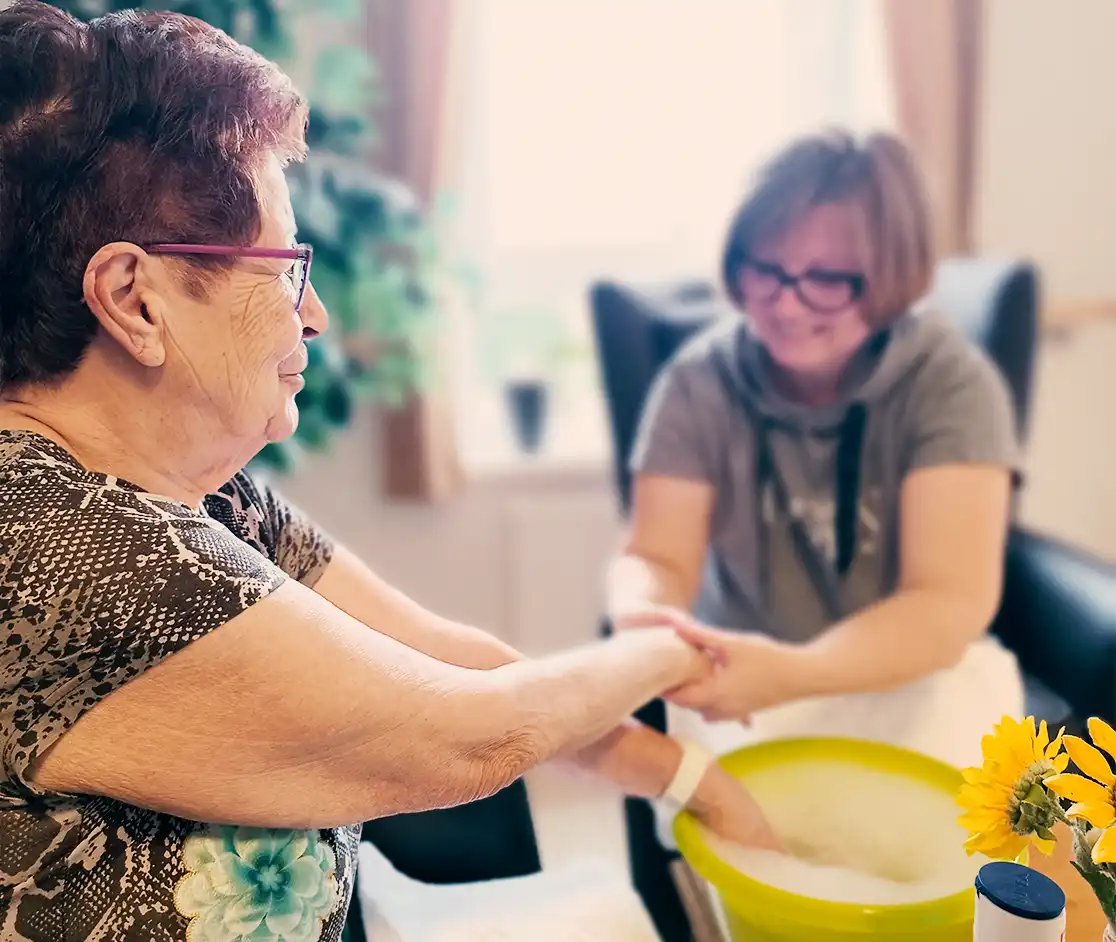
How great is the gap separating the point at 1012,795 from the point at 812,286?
84 cm

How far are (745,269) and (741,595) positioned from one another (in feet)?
1.71

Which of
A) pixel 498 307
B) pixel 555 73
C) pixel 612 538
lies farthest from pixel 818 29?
pixel 612 538

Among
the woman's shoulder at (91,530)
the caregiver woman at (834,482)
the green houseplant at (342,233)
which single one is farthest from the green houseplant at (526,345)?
the woman's shoulder at (91,530)

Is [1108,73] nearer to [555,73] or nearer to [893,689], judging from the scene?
[555,73]

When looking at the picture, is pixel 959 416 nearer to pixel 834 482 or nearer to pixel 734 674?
pixel 834 482

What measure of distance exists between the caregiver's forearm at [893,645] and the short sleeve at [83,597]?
827mm

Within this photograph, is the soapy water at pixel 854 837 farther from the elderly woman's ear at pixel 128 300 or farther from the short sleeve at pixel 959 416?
the elderly woman's ear at pixel 128 300

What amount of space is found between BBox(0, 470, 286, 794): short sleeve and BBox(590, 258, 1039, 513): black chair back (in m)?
1.22

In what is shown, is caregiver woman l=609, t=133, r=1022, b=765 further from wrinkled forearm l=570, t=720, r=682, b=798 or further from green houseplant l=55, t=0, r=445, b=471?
green houseplant l=55, t=0, r=445, b=471

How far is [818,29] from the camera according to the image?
2.68 meters

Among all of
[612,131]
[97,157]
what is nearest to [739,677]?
[97,157]

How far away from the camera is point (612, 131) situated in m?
2.69

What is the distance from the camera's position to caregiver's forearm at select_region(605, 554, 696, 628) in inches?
56.9

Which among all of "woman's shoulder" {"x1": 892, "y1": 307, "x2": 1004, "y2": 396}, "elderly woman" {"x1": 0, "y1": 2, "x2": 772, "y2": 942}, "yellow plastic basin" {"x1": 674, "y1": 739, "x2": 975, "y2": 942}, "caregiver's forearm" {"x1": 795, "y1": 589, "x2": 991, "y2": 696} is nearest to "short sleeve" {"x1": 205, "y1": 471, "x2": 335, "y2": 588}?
"elderly woman" {"x1": 0, "y1": 2, "x2": 772, "y2": 942}
